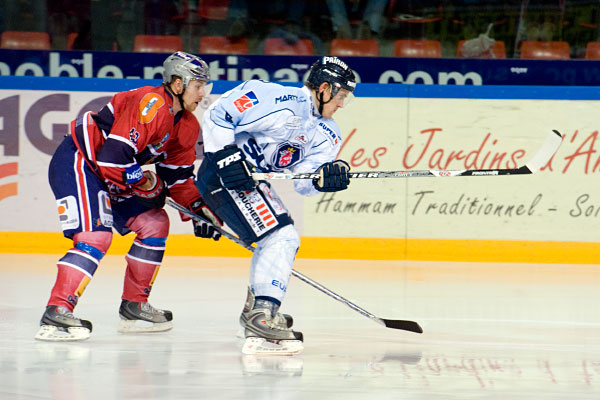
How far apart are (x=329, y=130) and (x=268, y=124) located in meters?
0.37

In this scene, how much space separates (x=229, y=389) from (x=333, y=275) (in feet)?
9.04

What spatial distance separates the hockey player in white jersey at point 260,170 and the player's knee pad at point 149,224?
0.38 m

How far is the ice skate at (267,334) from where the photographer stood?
3508mm

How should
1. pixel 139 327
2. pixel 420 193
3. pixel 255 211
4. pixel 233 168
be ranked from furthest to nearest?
1. pixel 420 193
2. pixel 139 327
3. pixel 255 211
4. pixel 233 168

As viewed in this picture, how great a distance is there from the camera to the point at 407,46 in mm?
7543

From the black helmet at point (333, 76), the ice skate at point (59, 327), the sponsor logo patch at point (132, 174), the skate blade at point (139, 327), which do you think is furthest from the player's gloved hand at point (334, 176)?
the ice skate at point (59, 327)

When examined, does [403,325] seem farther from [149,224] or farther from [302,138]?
[149,224]

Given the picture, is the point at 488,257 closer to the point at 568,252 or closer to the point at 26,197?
the point at 568,252

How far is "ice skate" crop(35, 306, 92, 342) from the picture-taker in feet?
12.0

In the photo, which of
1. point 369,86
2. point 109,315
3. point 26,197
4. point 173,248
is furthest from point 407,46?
point 109,315

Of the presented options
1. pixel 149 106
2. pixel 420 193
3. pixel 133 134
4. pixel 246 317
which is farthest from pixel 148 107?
pixel 420 193

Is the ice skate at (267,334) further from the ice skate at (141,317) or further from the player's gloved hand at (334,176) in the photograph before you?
the ice skate at (141,317)

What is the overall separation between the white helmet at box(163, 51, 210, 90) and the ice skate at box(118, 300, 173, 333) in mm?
960

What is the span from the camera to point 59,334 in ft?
12.0
